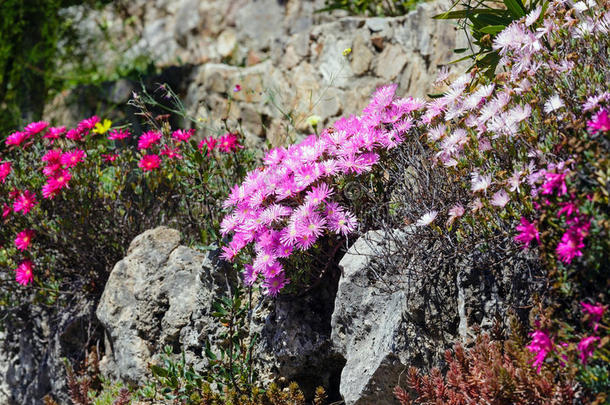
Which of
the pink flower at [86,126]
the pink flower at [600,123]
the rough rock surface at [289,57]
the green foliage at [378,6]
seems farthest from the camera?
the green foliage at [378,6]

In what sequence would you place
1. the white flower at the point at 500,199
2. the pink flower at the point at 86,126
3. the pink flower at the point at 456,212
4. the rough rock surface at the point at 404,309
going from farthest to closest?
the pink flower at the point at 86,126
the rough rock surface at the point at 404,309
the pink flower at the point at 456,212
the white flower at the point at 500,199

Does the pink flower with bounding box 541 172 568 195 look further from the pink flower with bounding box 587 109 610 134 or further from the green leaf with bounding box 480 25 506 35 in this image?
the green leaf with bounding box 480 25 506 35

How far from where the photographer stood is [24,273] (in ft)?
Result: 14.8

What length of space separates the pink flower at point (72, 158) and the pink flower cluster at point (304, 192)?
4.45 ft

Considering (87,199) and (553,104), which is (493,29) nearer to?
(553,104)

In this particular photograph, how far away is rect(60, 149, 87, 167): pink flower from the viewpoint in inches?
171

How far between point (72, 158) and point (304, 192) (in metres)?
1.77

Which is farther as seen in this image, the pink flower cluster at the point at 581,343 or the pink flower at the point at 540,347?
the pink flower at the point at 540,347

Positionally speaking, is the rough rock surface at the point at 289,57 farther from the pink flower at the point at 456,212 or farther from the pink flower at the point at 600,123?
the pink flower at the point at 600,123

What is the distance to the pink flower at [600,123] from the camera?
2389 millimetres

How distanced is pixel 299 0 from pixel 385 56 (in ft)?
11.3

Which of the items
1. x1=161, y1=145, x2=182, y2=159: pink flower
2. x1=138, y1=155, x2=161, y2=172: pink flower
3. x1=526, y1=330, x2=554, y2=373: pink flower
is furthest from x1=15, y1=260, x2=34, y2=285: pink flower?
x1=526, y1=330, x2=554, y2=373: pink flower

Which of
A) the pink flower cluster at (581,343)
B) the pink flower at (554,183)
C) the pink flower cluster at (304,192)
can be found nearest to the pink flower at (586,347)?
the pink flower cluster at (581,343)

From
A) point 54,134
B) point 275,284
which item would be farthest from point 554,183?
point 54,134
